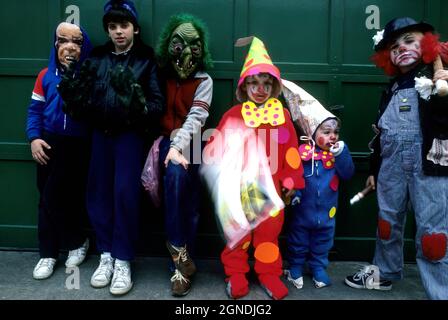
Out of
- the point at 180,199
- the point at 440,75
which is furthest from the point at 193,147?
the point at 440,75

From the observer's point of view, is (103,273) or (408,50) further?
(103,273)

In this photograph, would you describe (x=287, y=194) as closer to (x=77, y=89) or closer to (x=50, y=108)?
(x=77, y=89)

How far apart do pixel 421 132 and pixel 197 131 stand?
148 centimetres

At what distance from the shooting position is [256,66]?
9.13ft

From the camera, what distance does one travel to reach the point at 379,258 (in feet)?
9.78

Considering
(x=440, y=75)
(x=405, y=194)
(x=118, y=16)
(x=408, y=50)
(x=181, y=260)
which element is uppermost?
(x=118, y=16)

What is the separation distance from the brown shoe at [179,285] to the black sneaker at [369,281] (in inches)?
47.1

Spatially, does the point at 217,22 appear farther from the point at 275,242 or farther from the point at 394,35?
the point at 275,242

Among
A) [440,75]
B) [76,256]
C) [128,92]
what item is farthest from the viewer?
[76,256]

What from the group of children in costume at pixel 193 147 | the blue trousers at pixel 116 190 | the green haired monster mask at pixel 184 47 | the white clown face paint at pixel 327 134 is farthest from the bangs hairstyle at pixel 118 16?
the white clown face paint at pixel 327 134

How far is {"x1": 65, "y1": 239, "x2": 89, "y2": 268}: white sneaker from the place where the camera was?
319 cm

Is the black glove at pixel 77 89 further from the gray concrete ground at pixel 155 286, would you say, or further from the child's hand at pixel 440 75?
the child's hand at pixel 440 75

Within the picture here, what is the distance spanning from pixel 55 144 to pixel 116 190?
652mm
